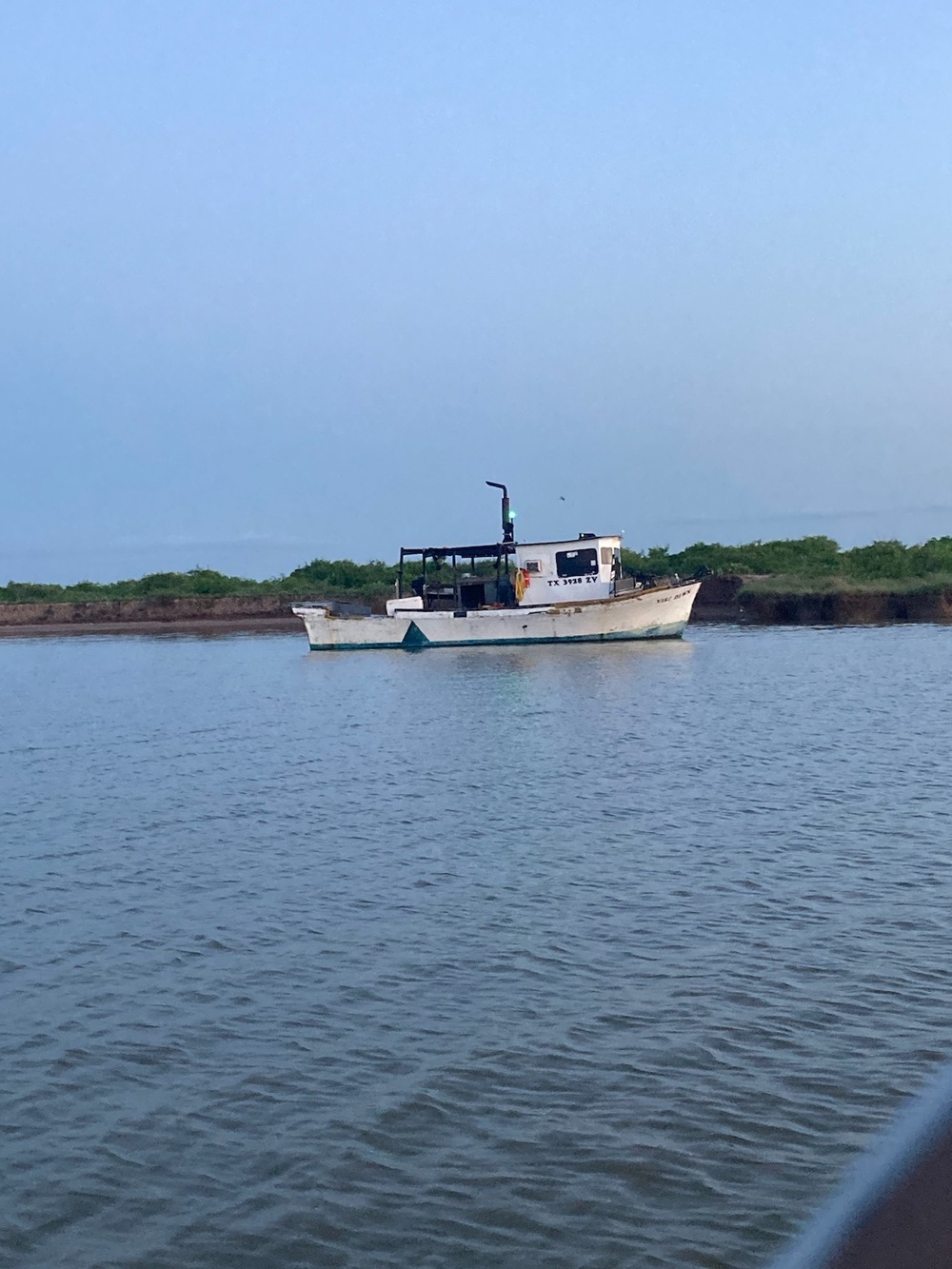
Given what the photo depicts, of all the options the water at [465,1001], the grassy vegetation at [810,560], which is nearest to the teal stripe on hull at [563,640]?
the grassy vegetation at [810,560]

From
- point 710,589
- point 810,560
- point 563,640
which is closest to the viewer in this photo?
point 563,640

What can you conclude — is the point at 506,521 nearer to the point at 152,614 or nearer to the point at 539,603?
the point at 539,603

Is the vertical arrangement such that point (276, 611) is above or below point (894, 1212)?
above

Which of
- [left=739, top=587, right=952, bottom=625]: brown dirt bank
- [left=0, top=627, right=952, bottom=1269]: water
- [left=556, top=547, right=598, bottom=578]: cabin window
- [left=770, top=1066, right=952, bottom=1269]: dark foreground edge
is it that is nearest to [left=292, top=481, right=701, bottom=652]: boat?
[left=556, top=547, right=598, bottom=578]: cabin window

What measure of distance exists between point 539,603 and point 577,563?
1.65 m

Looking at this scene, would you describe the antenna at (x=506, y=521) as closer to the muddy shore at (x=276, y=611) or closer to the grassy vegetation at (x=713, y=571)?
the grassy vegetation at (x=713, y=571)

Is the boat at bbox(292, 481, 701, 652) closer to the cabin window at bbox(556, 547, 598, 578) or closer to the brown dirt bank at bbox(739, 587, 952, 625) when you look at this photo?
the cabin window at bbox(556, 547, 598, 578)

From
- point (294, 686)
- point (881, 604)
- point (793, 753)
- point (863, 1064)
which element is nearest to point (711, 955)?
point (863, 1064)

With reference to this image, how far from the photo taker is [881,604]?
1950 inches

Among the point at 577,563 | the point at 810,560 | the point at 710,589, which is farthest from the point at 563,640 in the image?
the point at 810,560

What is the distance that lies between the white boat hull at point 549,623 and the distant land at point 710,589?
206cm

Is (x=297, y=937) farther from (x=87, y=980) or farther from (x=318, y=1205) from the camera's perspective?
(x=318, y=1205)

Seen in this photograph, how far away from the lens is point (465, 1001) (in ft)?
23.4

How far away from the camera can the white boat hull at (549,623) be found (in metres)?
37.5
